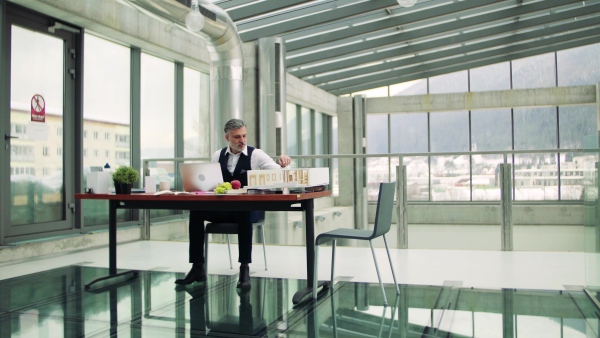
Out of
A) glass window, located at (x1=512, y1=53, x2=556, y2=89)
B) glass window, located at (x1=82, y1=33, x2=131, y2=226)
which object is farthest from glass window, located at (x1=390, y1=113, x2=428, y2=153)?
glass window, located at (x1=82, y1=33, x2=131, y2=226)

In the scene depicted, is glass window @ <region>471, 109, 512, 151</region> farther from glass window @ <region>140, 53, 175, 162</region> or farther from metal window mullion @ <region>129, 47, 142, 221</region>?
metal window mullion @ <region>129, 47, 142, 221</region>

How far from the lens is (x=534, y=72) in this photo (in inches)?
556

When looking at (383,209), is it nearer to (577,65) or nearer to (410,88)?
(410,88)

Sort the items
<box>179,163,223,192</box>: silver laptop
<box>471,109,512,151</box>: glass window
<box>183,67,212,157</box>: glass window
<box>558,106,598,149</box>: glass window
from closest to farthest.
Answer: <box>179,163,223,192</box>: silver laptop
<box>183,67,212,157</box>: glass window
<box>558,106,598,149</box>: glass window
<box>471,109,512,151</box>: glass window

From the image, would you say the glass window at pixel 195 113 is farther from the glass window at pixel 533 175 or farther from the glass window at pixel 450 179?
the glass window at pixel 533 175

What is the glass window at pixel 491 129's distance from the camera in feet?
46.7

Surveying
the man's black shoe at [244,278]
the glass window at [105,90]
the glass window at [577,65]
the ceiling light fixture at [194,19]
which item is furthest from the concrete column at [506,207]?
the glass window at [577,65]

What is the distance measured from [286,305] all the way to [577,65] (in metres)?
13.1

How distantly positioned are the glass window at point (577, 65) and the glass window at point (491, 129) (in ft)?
5.25

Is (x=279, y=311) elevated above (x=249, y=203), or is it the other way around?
(x=249, y=203)

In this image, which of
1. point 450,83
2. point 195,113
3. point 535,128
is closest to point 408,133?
point 450,83

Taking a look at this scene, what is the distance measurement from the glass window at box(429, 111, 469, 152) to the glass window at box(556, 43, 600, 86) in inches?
99.7

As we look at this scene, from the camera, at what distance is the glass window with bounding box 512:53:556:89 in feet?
46.0

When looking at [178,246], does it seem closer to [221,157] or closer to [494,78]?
[221,157]
